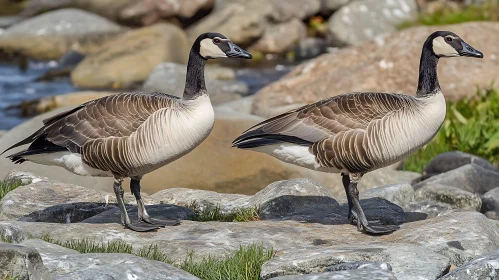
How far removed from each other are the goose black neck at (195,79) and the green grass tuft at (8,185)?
3.12 metres

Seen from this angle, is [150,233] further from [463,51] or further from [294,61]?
[294,61]

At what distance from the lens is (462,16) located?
22.9 metres

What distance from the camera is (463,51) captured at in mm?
9414

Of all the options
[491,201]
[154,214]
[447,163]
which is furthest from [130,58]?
[154,214]

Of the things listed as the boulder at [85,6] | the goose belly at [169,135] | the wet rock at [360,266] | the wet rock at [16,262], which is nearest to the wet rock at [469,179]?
the goose belly at [169,135]

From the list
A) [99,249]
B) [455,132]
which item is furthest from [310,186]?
[455,132]

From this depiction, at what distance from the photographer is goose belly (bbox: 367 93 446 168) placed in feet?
28.8

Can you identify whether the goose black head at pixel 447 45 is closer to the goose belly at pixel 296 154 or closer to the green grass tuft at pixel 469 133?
the goose belly at pixel 296 154

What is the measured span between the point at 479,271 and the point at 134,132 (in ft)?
12.2

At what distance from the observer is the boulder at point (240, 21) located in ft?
87.3

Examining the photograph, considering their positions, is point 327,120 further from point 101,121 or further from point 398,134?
point 101,121

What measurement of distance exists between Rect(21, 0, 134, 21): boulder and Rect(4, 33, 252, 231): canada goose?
19698mm

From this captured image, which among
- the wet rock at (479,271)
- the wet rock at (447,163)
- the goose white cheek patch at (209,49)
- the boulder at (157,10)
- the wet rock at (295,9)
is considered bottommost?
the wet rock at (447,163)

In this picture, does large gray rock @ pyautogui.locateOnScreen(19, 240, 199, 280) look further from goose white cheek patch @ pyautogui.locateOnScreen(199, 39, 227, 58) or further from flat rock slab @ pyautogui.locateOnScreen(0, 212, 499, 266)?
goose white cheek patch @ pyautogui.locateOnScreen(199, 39, 227, 58)
